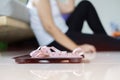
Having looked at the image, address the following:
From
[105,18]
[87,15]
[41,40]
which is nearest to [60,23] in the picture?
[41,40]

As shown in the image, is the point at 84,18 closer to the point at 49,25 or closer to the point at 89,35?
the point at 89,35

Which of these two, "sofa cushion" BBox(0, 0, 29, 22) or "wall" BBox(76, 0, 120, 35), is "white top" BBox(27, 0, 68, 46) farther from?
"wall" BBox(76, 0, 120, 35)

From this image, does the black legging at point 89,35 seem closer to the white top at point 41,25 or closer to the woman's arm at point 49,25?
the white top at point 41,25

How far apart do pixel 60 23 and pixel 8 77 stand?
0.91 meters

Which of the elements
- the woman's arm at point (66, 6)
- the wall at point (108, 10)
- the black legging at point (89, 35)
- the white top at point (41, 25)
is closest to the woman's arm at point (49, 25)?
the white top at point (41, 25)

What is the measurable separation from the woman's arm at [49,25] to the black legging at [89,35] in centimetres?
19

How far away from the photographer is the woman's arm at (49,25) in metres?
1.28

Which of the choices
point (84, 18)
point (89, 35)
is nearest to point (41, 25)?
point (89, 35)

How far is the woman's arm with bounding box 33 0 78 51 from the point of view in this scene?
1.28m

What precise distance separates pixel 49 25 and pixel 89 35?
13.8 inches

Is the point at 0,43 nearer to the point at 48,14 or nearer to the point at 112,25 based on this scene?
the point at 48,14

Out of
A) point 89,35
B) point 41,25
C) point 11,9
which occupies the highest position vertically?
point 11,9

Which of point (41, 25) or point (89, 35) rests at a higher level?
point (41, 25)

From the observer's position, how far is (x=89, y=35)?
5.19ft
